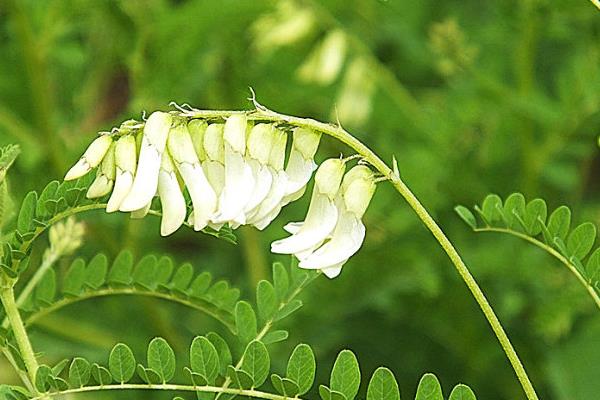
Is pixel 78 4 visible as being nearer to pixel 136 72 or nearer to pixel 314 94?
pixel 136 72

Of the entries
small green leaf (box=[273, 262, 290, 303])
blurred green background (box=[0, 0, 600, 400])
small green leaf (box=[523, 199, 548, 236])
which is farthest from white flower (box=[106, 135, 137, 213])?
blurred green background (box=[0, 0, 600, 400])

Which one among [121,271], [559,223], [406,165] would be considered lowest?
[121,271]

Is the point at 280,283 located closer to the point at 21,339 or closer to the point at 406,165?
the point at 21,339

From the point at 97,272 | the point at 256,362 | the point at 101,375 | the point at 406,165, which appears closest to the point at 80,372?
the point at 101,375

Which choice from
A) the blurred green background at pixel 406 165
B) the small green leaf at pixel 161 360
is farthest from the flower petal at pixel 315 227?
the blurred green background at pixel 406 165

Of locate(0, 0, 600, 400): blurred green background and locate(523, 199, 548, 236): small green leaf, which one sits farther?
locate(0, 0, 600, 400): blurred green background

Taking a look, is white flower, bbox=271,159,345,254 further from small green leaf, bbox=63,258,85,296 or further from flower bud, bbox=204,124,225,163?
small green leaf, bbox=63,258,85,296
